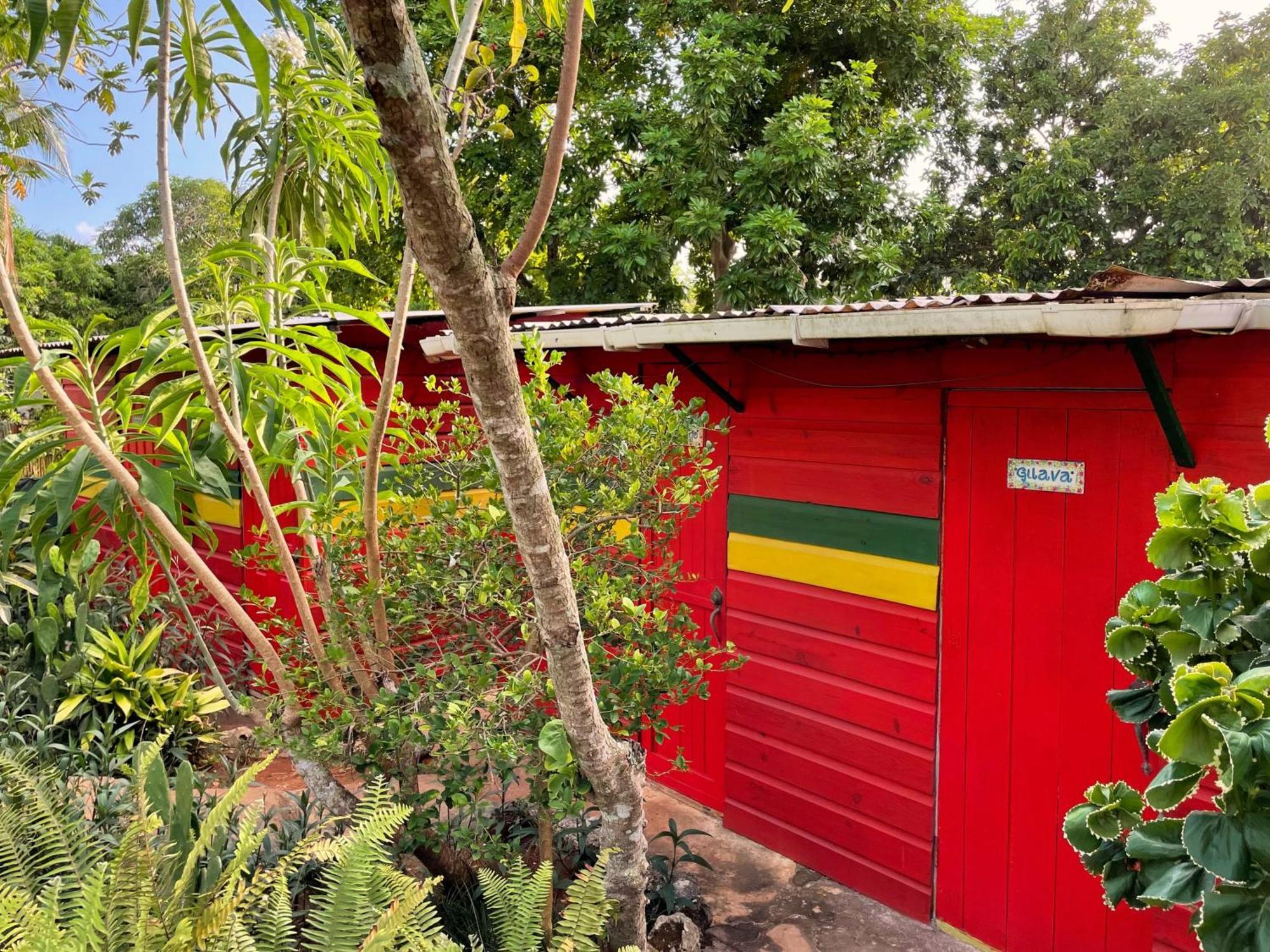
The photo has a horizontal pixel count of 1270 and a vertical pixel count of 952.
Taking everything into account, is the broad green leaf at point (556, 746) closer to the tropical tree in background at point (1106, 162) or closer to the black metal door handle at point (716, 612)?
the black metal door handle at point (716, 612)

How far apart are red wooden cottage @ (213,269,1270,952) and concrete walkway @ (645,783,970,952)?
Answer: 0.29 feet

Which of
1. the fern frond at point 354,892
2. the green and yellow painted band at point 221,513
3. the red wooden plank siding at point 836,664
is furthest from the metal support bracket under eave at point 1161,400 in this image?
the green and yellow painted band at point 221,513

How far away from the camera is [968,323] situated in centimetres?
299

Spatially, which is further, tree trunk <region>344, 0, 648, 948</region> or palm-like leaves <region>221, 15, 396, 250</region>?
palm-like leaves <region>221, 15, 396, 250</region>

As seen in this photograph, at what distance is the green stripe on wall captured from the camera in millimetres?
3904

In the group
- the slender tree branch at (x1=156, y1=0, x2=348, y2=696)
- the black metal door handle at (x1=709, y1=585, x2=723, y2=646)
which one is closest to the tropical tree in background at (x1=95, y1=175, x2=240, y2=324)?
the black metal door handle at (x1=709, y1=585, x2=723, y2=646)

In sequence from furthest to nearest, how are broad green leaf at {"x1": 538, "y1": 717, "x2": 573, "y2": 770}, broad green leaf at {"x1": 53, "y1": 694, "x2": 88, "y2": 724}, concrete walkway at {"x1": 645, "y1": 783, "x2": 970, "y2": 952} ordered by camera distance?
broad green leaf at {"x1": 53, "y1": 694, "x2": 88, "y2": 724} < concrete walkway at {"x1": 645, "y1": 783, "x2": 970, "y2": 952} < broad green leaf at {"x1": 538, "y1": 717, "x2": 573, "y2": 770}

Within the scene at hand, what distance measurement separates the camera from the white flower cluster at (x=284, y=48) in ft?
11.7

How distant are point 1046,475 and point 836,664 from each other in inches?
51.2

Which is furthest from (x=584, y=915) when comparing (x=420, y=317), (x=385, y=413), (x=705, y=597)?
(x=420, y=317)

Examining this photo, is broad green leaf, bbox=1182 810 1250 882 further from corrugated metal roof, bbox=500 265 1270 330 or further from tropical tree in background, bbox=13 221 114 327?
tropical tree in background, bbox=13 221 114 327

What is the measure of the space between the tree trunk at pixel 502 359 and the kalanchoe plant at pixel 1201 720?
1.17 metres

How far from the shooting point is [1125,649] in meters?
1.85

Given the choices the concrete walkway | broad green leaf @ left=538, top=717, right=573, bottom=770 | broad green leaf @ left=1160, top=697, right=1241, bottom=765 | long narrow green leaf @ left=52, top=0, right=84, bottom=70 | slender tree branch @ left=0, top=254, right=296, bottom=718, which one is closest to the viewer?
broad green leaf @ left=1160, top=697, right=1241, bottom=765
